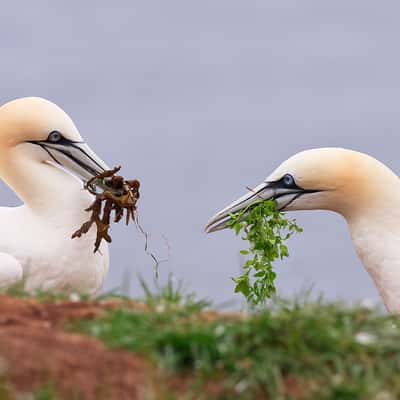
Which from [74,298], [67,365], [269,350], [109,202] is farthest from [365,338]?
[109,202]

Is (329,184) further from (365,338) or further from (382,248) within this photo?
(365,338)

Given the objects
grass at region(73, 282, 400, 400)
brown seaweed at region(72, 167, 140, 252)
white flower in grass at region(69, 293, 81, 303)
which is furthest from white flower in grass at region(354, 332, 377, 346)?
brown seaweed at region(72, 167, 140, 252)

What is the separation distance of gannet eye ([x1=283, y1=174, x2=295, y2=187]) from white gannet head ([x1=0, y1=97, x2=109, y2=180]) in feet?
5.99

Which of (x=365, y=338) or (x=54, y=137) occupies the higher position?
(x=54, y=137)

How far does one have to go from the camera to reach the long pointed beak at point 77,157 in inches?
527

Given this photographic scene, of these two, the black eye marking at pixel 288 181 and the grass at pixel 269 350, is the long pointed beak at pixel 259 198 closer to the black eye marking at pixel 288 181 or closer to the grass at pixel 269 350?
the black eye marking at pixel 288 181

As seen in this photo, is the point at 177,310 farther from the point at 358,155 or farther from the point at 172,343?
the point at 358,155

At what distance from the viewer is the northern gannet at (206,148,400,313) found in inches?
530

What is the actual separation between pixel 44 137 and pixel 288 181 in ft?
8.00

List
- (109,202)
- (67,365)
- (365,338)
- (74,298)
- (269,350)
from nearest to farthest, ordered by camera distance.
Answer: (67,365)
(269,350)
(365,338)
(74,298)
(109,202)

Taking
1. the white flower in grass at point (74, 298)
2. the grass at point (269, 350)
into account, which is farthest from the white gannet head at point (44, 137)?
A: the grass at point (269, 350)

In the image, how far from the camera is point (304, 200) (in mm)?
13945

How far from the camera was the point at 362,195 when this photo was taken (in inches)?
535

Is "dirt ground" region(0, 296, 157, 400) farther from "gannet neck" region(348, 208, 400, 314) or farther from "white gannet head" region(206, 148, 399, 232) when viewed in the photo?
"white gannet head" region(206, 148, 399, 232)
